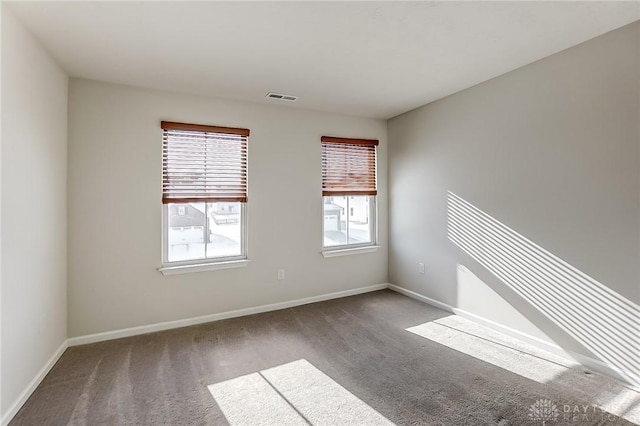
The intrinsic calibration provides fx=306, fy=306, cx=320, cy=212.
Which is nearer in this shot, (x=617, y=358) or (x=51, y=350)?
(x=617, y=358)

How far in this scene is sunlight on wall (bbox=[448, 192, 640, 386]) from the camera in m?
2.25

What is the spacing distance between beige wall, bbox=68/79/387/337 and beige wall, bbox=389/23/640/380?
1.58 meters

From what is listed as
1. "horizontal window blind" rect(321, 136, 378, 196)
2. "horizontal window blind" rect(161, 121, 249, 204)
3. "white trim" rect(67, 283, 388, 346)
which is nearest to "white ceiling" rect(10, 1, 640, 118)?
"horizontal window blind" rect(161, 121, 249, 204)

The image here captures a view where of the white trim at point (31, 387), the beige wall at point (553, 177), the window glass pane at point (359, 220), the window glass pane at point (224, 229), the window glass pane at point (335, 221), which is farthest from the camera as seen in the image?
the window glass pane at point (359, 220)

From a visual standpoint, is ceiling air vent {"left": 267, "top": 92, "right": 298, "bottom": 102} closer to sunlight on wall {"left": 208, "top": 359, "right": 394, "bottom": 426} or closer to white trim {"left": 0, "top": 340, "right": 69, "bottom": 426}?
sunlight on wall {"left": 208, "top": 359, "right": 394, "bottom": 426}

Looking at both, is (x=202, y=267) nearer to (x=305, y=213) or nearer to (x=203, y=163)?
(x=203, y=163)

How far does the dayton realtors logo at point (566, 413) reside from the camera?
74.1 inches

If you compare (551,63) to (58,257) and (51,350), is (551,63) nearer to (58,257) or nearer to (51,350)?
(58,257)

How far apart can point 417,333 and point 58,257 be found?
11.2ft

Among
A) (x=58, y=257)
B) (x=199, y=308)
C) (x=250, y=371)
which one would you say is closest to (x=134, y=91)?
(x=58, y=257)

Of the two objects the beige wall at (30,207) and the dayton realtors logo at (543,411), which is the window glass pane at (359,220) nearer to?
the dayton realtors logo at (543,411)

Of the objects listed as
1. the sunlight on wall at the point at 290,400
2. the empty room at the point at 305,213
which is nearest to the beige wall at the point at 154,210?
the empty room at the point at 305,213

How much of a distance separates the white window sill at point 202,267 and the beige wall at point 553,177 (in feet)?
7.87

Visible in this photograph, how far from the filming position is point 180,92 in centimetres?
331
